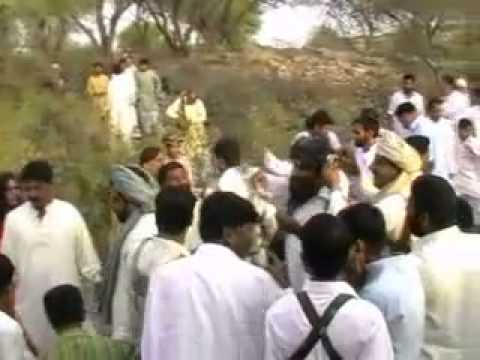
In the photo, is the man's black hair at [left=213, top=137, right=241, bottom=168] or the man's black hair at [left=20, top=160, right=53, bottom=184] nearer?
the man's black hair at [left=20, top=160, right=53, bottom=184]

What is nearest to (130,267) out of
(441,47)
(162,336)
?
(162,336)

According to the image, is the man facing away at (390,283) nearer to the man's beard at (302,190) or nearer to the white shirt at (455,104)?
the man's beard at (302,190)

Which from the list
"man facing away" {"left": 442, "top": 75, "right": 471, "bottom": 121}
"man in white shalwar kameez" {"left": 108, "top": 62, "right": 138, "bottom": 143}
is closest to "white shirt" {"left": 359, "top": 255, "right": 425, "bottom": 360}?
"man facing away" {"left": 442, "top": 75, "right": 471, "bottom": 121}

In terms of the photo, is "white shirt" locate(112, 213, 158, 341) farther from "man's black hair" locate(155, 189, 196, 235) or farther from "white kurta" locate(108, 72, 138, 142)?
"white kurta" locate(108, 72, 138, 142)

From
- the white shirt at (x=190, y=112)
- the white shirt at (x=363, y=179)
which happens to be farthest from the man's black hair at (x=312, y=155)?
the white shirt at (x=190, y=112)

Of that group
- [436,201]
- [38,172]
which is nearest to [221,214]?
[436,201]

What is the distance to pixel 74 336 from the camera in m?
5.18

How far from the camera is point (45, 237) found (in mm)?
6434

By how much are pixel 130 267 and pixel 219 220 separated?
36.1 inches

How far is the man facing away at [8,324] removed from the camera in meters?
5.22

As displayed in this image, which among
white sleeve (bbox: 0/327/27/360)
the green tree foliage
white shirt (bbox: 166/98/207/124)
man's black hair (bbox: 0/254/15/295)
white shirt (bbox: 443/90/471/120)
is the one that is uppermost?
man's black hair (bbox: 0/254/15/295)

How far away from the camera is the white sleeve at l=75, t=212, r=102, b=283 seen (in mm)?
6500

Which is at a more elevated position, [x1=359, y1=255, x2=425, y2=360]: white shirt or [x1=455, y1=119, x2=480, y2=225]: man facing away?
[x1=359, y1=255, x2=425, y2=360]: white shirt

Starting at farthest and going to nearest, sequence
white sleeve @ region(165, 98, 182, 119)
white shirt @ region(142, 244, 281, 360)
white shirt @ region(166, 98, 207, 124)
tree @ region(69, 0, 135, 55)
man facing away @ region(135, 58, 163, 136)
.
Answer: tree @ region(69, 0, 135, 55)
man facing away @ region(135, 58, 163, 136)
white sleeve @ region(165, 98, 182, 119)
white shirt @ region(166, 98, 207, 124)
white shirt @ region(142, 244, 281, 360)
